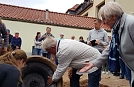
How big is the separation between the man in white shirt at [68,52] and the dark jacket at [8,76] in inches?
36.4

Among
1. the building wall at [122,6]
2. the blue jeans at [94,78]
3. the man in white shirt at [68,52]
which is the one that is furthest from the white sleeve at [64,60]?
the building wall at [122,6]

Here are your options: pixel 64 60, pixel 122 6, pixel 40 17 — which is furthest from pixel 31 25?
pixel 64 60

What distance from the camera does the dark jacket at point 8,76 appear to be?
2289 millimetres

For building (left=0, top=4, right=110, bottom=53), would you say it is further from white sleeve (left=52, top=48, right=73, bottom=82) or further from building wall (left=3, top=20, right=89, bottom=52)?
white sleeve (left=52, top=48, right=73, bottom=82)

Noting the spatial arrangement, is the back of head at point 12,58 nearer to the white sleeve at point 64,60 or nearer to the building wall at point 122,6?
the white sleeve at point 64,60

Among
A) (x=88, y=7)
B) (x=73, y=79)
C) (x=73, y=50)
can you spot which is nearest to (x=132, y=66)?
(x=73, y=50)

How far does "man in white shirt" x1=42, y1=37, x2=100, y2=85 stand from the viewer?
125 inches

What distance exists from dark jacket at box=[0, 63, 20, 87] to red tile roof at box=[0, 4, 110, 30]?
35.1 ft

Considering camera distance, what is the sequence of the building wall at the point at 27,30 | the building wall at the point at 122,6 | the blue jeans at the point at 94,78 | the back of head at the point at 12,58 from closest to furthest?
1. the back of head at the point at 12,58
2. the blue jeans at the point at 94,78
3. the building wall at the point at 27,30
4. the building wall at the point at 122,6

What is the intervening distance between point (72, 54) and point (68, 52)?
7 cm

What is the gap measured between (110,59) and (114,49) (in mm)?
129

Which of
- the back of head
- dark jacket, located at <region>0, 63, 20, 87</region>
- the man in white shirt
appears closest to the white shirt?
the man in white shirt

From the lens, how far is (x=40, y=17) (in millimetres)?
14812

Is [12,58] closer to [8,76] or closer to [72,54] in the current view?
[8,76]
